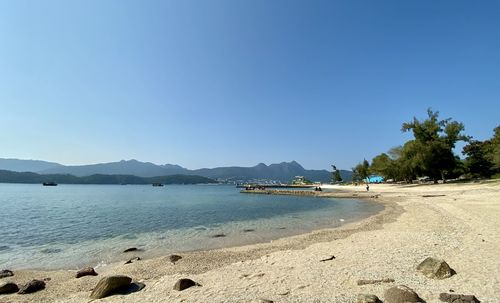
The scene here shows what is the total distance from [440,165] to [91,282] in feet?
232

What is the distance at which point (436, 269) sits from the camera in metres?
8.70

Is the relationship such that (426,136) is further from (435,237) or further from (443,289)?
(443,289)

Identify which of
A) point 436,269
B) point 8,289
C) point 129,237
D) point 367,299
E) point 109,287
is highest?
point 436,269

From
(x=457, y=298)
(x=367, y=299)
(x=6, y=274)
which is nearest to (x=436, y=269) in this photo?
(x=457, y=298)

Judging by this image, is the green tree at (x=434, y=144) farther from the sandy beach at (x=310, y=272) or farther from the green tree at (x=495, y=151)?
the sandy beach at (x=310, y=272)

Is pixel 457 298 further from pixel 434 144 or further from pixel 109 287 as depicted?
pixel 434 144

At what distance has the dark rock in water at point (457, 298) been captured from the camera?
258 inches

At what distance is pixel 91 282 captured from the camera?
10883 millimetres

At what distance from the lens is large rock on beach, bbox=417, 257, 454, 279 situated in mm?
8498

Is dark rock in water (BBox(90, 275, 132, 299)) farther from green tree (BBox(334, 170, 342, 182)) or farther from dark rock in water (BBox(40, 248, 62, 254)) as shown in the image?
green tree (BBox(334, 170, 342, 182))

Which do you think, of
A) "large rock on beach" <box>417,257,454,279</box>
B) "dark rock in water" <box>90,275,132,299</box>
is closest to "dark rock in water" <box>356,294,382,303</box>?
"large rock on beach" <box>417,257,454,279</box>

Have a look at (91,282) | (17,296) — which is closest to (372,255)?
(91,282)

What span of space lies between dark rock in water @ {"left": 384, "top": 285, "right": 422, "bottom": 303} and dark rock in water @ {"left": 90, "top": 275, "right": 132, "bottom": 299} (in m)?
7.86

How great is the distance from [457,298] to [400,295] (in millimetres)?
1225
